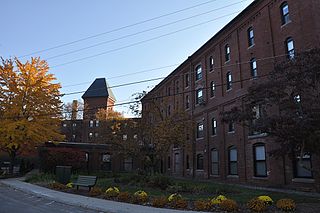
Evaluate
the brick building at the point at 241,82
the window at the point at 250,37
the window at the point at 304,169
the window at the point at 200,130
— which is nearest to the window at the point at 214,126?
the brick building at the point at 241,82

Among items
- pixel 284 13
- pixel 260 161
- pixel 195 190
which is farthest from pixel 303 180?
pixel 284 13

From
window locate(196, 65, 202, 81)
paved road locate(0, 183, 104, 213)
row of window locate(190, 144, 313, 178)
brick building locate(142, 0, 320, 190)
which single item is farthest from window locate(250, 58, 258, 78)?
paved road locate(0, 183, 104, 213)

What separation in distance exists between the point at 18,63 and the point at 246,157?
886 inches

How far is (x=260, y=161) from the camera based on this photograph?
24.6 meters

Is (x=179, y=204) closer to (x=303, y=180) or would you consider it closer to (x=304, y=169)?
(x=303, y=180)

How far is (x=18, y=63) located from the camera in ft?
99.3

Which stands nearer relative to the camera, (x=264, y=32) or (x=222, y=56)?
(x=264, y=32)

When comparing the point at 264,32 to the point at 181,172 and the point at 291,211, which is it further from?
→ the point at 181,172

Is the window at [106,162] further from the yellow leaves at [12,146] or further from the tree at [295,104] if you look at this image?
the tree at [295,104]

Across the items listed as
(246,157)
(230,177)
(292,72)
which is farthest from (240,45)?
(292,72)

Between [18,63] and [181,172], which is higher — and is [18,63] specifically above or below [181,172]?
above

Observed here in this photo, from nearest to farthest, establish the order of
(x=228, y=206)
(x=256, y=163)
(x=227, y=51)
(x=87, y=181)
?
(x=228, y=206), (x=87, y=181), (x=256, y=163), (x=227, y=51)

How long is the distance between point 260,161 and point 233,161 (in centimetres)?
404

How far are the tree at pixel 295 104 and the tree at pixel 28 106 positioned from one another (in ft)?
65.2
